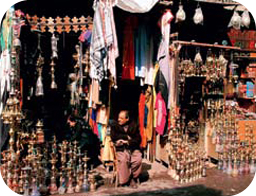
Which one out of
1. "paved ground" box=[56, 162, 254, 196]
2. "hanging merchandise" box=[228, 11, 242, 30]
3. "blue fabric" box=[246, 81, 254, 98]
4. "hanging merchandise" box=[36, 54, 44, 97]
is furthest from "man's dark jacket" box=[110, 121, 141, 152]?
"blue fabric" box=[246, 81, 254, 98]

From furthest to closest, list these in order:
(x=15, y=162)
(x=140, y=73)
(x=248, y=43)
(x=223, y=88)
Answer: (x=248, y=43), (x=223, y=88), (x=140, y=73), (x=15, y=162)

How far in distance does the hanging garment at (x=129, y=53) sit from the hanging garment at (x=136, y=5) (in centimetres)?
59

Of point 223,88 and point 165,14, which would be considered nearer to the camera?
point 165,14

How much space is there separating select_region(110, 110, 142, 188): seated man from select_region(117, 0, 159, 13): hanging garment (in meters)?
1.55

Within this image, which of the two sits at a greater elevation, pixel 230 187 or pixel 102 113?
pixel 102 113

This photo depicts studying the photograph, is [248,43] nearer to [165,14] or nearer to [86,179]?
[165,14]

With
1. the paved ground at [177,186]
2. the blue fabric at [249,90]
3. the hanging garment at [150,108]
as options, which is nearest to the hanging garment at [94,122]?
the paved ground at [177,186]

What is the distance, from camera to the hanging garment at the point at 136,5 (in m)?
4.44

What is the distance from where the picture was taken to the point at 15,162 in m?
4.15

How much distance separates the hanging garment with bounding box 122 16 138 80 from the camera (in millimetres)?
5113

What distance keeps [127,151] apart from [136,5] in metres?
2.07

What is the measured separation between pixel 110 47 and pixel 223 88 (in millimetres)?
2810

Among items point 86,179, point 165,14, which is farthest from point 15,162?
point 165,14

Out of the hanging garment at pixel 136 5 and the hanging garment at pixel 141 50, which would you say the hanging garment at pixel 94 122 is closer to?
the hanging garment at pixel 141 50
